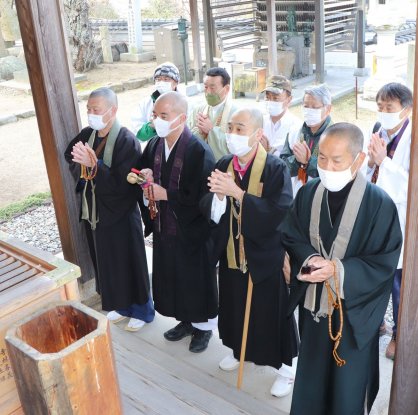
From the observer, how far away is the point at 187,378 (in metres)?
4.28

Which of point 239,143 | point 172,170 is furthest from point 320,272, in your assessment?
Answer: point 172,170

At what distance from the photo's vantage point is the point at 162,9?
109 ft

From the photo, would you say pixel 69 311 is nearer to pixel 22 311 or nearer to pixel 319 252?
pixel 22 311

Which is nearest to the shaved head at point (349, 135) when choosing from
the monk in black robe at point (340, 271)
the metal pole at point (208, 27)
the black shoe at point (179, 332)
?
the monk in black robe at point (340, 271)

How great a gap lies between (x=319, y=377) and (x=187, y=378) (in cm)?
124

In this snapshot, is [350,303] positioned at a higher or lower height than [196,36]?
lower

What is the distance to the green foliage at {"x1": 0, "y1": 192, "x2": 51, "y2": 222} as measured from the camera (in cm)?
973

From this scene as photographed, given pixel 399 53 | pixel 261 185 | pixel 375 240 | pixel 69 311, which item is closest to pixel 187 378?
pixel 261 185

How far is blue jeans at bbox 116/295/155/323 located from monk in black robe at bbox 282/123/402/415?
1941 millimetres

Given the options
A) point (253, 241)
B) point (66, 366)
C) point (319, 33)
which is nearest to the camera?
point (66, 366)

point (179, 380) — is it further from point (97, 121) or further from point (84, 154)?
point (97, 121)

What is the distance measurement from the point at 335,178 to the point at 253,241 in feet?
3.18

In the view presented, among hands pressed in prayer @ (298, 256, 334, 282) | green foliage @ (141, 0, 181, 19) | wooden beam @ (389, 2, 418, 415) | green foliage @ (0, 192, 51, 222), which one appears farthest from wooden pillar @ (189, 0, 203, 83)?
green foliage @ (141, 0, 181, 19)

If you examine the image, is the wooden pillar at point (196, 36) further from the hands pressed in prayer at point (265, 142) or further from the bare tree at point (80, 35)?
the bare tree at point (80, 35)
